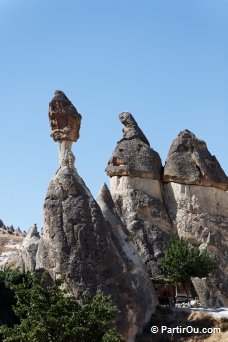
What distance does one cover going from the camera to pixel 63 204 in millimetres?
26578

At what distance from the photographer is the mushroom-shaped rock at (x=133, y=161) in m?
40.0

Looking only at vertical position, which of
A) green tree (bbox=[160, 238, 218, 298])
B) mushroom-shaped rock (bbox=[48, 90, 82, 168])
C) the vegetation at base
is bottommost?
the vegetation at base

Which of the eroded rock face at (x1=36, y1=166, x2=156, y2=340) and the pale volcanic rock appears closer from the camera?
the eroded rock face at (x1=36, y1=166, x2=156, y2=340)

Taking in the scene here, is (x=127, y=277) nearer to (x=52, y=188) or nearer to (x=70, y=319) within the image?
(x=52, y=188)

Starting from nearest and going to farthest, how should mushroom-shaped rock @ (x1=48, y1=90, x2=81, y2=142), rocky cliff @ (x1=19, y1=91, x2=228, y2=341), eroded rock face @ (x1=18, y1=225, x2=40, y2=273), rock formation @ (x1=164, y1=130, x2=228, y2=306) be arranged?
rocky cliff @ (x1=19, y1=91, x2=228, y2=341) < mushroom-shaped rock @ (x1=48, y1=90, x2=81, y2=142) < eroded rock face @ (x1=18, y1=225, x2=40, y2=273) < rock formation @ (x1=164, y1=130, x2=228, y2=306)

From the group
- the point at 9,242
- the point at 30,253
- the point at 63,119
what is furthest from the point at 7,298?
the point at 9,242

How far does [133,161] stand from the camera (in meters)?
40.4

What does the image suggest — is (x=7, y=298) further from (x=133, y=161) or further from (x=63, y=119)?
(x=133, y=161)

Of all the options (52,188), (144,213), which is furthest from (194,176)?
(52,188)

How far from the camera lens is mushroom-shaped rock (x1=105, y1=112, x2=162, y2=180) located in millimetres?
40000

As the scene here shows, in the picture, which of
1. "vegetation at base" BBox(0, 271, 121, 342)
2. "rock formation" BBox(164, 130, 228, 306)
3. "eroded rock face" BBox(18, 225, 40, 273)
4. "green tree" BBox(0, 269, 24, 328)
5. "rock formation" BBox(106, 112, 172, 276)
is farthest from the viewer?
"rock formation" BBox(164, 130, 228, 306)

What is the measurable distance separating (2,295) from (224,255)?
16.9m

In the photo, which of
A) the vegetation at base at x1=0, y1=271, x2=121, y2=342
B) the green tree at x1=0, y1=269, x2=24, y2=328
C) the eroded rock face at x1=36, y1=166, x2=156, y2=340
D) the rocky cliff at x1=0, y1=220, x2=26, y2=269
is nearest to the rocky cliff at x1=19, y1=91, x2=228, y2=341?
the eroded rock face at x1=36, y1=166, x2=156, y2=340

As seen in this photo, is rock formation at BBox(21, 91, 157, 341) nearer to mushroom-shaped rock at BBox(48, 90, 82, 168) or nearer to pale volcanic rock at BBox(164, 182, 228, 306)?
mushroom-shaped rock at BBox(48, 90, 82, 168)
